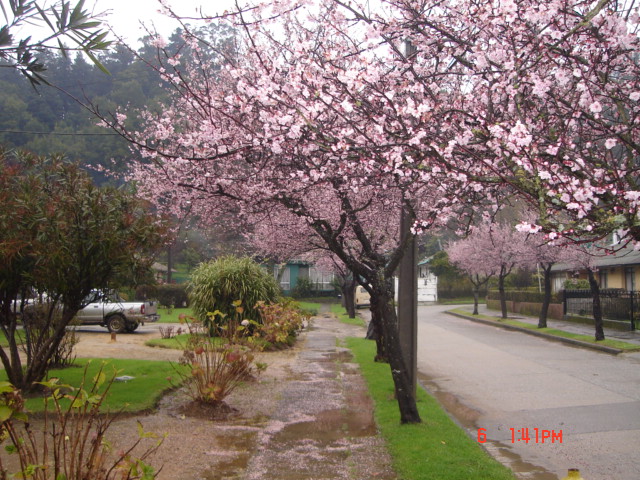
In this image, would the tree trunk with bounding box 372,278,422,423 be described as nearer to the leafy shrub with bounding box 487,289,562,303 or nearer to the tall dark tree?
the tall dark tree

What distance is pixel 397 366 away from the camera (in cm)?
812

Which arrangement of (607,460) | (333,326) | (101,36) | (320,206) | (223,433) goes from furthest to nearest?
1. (333,326)
2. (320,206)
3. (223,433)
4. (607,460)
5. (101,36)

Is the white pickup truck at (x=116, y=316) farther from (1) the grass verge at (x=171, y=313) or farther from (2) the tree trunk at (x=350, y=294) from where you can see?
(2) the tree trunk at (x=350, y=294)

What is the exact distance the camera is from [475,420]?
29.5 ft

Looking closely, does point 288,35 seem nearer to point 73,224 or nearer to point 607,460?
point 73,224

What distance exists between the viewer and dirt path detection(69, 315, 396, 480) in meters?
6.13

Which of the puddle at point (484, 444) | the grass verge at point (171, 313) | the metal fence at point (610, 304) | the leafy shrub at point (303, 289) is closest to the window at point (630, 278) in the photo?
the metal fence at point (610, 304)

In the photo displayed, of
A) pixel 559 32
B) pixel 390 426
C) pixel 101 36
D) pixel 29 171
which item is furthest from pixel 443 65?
pixel 29 171

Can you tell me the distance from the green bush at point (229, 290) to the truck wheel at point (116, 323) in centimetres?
489

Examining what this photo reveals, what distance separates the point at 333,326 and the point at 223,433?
1993 centimetres

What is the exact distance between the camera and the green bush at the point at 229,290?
17953 millimetres

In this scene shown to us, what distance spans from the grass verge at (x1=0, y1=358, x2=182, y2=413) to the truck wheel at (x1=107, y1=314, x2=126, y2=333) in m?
9.05

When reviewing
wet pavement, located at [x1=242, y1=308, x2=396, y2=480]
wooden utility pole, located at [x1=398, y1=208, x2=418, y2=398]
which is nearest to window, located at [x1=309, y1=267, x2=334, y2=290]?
wet pavement, located at [x1=242, y1=308, x2=396, y2=480]

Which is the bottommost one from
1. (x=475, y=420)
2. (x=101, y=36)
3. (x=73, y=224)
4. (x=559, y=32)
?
(x=475, y=420)
